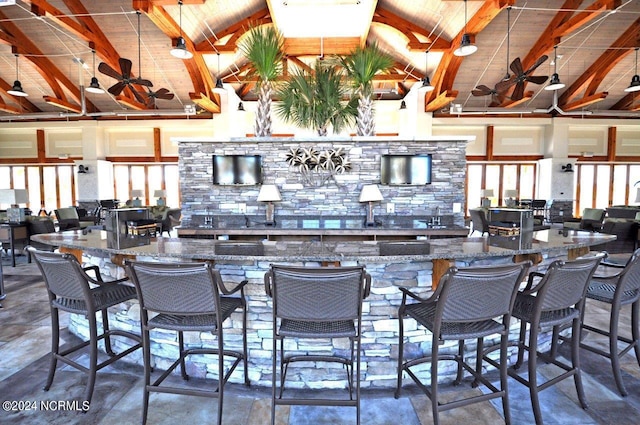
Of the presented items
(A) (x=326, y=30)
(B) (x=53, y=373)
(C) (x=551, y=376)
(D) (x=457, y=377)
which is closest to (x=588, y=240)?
(C) (x=551, y=376)

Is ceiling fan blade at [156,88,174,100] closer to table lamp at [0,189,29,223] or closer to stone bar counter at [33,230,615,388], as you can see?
table lamp at [0,189,29,223]

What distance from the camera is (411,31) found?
901 cm

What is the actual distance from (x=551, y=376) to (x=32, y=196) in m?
17.3

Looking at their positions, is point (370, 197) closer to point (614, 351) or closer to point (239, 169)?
point (239, 169)

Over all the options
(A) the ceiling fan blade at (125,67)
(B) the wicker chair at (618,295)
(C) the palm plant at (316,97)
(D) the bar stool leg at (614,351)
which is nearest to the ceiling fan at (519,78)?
(C) the palm plant at (316,97)

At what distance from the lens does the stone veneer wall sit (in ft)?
18.2

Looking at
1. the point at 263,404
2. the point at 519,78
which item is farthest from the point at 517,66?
the point at 263,404

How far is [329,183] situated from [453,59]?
6.36 meters

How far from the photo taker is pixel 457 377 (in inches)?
97.0

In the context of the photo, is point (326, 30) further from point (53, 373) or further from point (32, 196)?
point (32, 196)

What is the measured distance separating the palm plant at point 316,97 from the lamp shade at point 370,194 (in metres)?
1.17

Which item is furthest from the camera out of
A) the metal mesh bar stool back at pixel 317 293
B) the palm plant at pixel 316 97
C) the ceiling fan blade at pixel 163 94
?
the ceiling fan blade at pixel 163 94

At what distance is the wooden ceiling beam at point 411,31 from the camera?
8867mm

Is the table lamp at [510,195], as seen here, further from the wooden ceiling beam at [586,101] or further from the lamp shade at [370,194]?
the lamp shade at [370,194]
